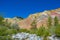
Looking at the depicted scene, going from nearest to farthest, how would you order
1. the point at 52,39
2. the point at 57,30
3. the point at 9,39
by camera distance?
the point at 9,39 < the point at 52,39 < the point at 57,30

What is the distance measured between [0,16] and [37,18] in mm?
49185

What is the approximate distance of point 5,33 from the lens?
137 feet

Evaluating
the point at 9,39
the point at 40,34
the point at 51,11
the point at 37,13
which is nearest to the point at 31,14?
the point at 37,13

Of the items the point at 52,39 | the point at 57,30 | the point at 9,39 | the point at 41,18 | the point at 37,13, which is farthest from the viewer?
the point at 37,13

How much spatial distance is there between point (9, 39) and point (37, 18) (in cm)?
5486

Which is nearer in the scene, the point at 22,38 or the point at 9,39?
the point at 9,39

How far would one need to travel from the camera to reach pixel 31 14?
3851 inches

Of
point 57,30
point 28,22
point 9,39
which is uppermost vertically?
point 28,22

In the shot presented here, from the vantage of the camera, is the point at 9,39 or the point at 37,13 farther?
the point at 37,13

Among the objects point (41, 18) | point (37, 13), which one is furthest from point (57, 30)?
point (37, 13)

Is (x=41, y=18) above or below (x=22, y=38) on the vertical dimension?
above

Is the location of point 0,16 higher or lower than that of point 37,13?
lower

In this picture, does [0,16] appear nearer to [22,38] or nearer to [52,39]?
[22,38]

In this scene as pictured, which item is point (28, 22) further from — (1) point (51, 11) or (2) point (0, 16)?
(2) point (0, 16)
